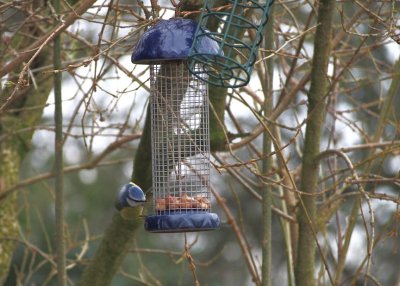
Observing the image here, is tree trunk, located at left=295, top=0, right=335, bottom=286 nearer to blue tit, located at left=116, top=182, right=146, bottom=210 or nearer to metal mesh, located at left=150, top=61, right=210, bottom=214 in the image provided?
metal mesh, located at left=150, top=61, right=210, bottom=214

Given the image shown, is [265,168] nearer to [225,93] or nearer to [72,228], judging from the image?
[225,93]

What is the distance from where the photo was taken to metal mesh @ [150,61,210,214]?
3.42 metres

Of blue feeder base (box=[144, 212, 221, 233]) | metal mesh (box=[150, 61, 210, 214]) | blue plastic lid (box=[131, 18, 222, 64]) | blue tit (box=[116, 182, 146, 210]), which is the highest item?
blue plastic lid (box=[131, 18, 222, 64])

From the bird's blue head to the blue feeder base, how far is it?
0.12 metres

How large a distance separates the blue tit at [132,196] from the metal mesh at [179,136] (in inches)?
3.3

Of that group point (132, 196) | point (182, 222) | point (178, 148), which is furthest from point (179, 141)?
point (182, 222)

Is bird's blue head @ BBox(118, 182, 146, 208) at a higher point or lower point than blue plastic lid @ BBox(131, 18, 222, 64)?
lower

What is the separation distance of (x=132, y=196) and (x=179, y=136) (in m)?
0.35

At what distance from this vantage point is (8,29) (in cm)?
444

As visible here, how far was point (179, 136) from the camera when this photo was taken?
3.49 meters

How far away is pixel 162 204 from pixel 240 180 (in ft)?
3.99

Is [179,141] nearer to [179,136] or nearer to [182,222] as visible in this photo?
[179,136]

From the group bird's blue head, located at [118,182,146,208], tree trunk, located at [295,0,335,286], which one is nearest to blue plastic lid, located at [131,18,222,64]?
bird's blue head, located at [118,182,146,208]

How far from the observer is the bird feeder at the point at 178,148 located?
10.3 ft
